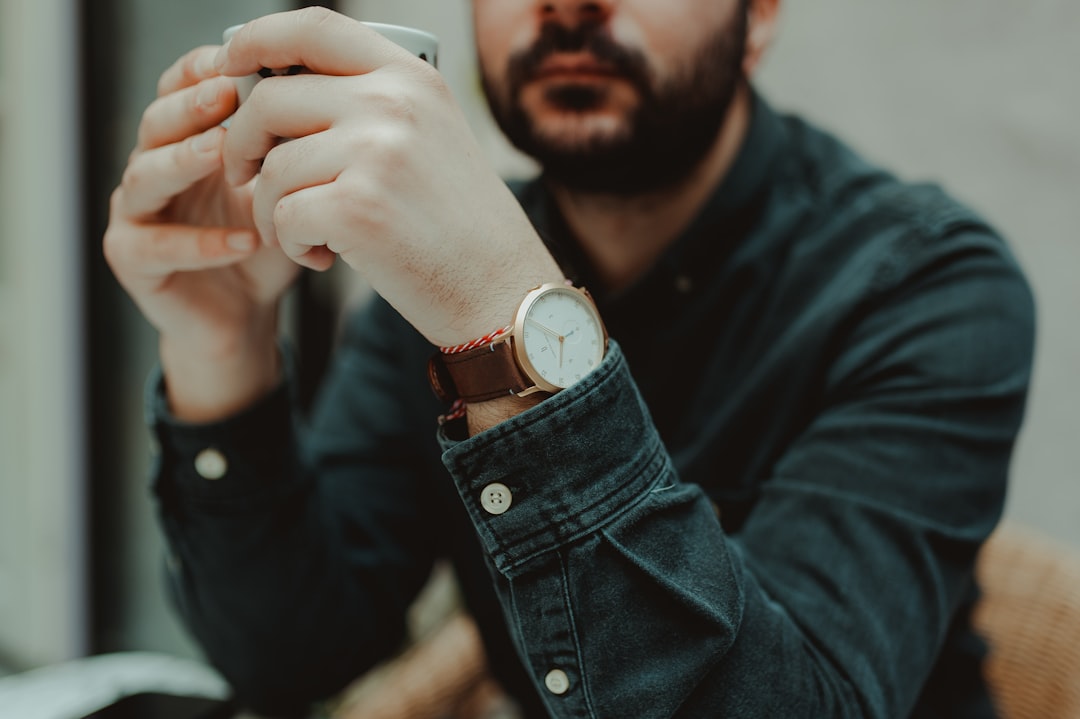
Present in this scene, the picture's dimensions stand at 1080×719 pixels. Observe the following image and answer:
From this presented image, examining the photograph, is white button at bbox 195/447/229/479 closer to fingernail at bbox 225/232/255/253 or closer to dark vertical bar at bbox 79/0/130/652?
fingernail at bbox 225/232/255/253

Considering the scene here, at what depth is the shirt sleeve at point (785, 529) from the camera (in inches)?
20.8

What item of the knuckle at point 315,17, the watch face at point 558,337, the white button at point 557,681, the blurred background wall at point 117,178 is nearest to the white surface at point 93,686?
the white button at point 557,681

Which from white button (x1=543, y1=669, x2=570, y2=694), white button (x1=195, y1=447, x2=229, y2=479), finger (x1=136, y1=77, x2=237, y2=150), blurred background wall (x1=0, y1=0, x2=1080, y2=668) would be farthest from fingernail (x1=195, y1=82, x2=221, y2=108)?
blurred background wall (x1=0, y1=0, x2=1080, y2=668)

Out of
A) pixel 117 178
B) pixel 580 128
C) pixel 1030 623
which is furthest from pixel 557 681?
pixel 117 178

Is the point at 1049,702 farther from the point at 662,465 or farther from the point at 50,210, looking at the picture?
the point at 50,210

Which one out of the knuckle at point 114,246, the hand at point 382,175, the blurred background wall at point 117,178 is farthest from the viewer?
the blurred background wall at point 117,178

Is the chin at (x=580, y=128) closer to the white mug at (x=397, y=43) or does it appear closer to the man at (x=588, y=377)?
the man at (x=588, y=377)

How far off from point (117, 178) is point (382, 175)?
166 centimetres

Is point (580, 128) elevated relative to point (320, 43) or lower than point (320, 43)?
lower

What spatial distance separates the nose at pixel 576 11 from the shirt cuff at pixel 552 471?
42 cm

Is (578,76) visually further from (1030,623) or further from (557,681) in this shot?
(1030,623)

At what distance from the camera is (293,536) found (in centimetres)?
89

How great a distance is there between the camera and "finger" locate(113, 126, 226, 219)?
610 millimetres

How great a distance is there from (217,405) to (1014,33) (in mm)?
1515
